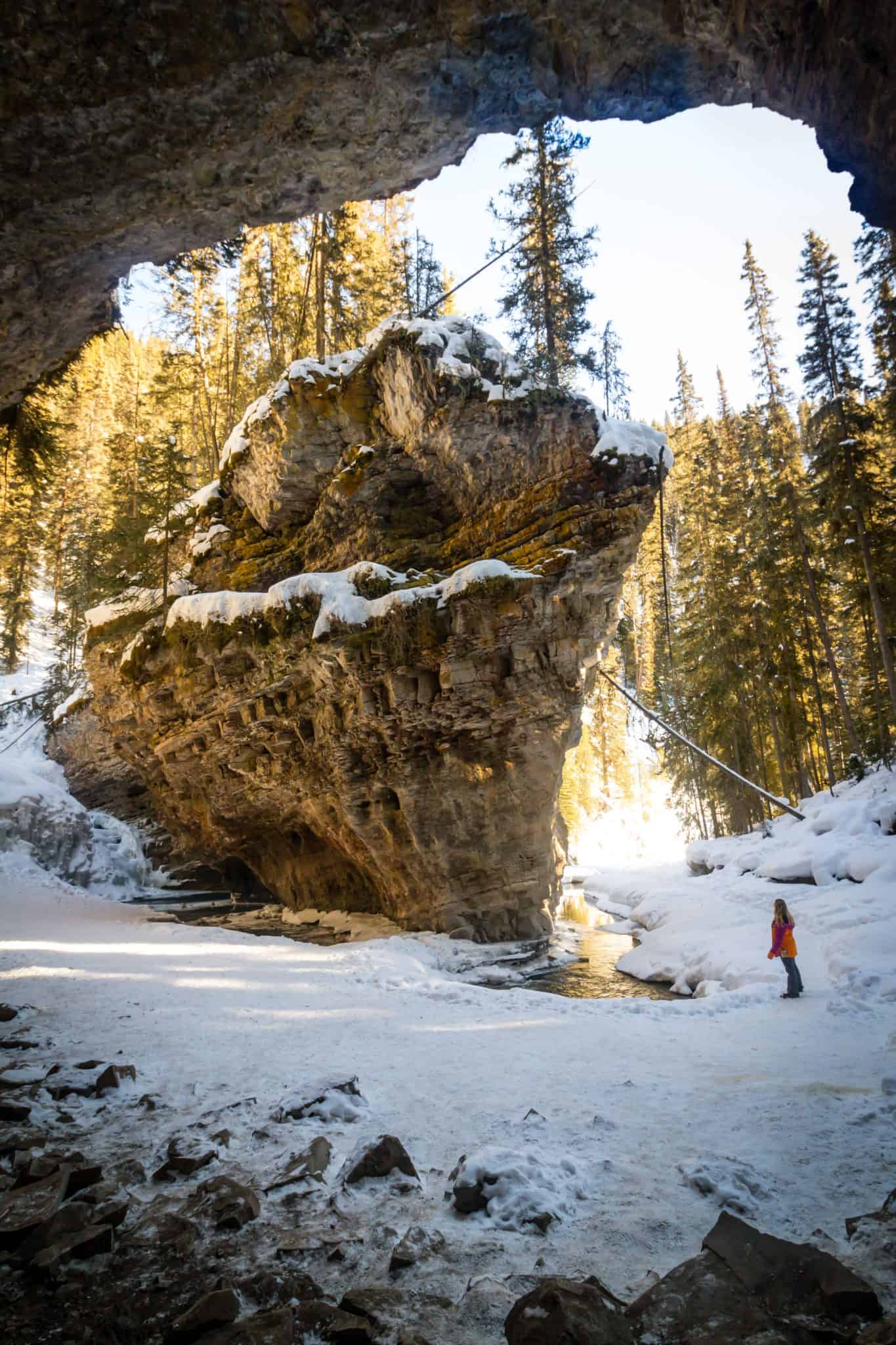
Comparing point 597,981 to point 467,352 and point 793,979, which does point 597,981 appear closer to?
point 793,979

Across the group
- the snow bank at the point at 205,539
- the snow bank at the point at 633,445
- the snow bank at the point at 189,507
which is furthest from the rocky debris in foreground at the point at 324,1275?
the snow bank at the point at 189,507

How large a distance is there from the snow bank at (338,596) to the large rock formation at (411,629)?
6 centimetres

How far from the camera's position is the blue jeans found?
9.34 metres

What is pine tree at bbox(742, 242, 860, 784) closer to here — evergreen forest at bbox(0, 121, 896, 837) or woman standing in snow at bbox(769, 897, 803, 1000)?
evergreen forest at bbox(0, 121, 896, 837)

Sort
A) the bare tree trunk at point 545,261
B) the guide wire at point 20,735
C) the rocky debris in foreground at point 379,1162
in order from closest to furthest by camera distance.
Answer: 1. the rocky debris in foreground at point 379,1162
2. the bare tree trunk at point 545,261
3. the guide wire at point 20,735

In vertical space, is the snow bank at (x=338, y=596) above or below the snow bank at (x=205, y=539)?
below

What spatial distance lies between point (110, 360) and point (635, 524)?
4880 cm

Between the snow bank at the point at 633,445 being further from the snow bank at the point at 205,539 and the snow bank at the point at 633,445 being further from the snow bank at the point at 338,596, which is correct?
the snow bank at the point at 205,539

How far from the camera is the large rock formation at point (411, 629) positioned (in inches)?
614

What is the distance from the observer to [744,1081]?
6.04 metres

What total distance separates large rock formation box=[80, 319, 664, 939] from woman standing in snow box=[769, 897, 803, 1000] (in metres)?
7.55

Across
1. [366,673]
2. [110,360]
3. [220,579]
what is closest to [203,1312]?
[366,673]

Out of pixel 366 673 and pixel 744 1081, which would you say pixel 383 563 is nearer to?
pixel 366 673

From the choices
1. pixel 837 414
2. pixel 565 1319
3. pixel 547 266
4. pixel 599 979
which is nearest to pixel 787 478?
pixel 837 414
